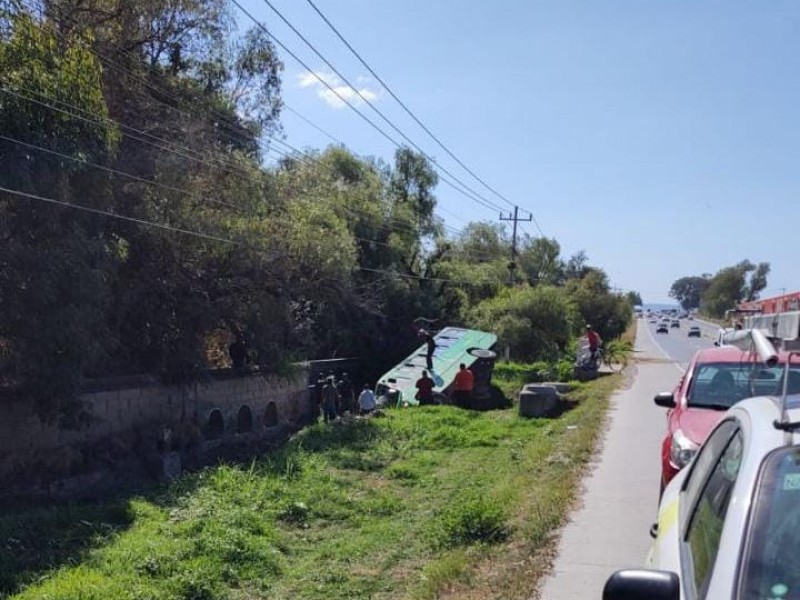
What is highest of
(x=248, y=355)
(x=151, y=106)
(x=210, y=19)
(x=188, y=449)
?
(x=210, y=19)

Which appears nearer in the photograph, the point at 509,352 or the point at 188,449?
the point at 188,449

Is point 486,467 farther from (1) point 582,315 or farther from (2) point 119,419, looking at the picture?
(1) point 582,315

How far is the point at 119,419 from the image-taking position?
1695cm

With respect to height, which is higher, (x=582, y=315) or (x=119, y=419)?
(x=582, y=315)

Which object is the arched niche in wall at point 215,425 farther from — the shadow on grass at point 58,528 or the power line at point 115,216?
the shadow on grass at point 58,528

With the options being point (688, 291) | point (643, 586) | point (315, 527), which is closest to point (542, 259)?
point (315, 527)

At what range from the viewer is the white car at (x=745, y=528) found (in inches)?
87.8

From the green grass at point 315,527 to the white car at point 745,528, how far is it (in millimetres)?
3347

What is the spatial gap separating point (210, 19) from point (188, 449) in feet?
34.7

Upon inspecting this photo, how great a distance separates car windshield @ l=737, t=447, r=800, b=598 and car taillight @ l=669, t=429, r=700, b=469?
14.7ft

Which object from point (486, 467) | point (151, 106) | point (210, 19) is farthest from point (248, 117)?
point (486, 467)

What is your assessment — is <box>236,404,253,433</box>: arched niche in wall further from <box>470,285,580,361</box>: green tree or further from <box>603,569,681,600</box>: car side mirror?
<box>603,569,681,600</box>: car side mirror

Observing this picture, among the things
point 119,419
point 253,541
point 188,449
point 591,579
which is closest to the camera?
point 591,579

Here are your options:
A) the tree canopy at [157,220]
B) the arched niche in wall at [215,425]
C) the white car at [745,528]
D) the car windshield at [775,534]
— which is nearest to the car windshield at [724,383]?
the white car at [745,528]
